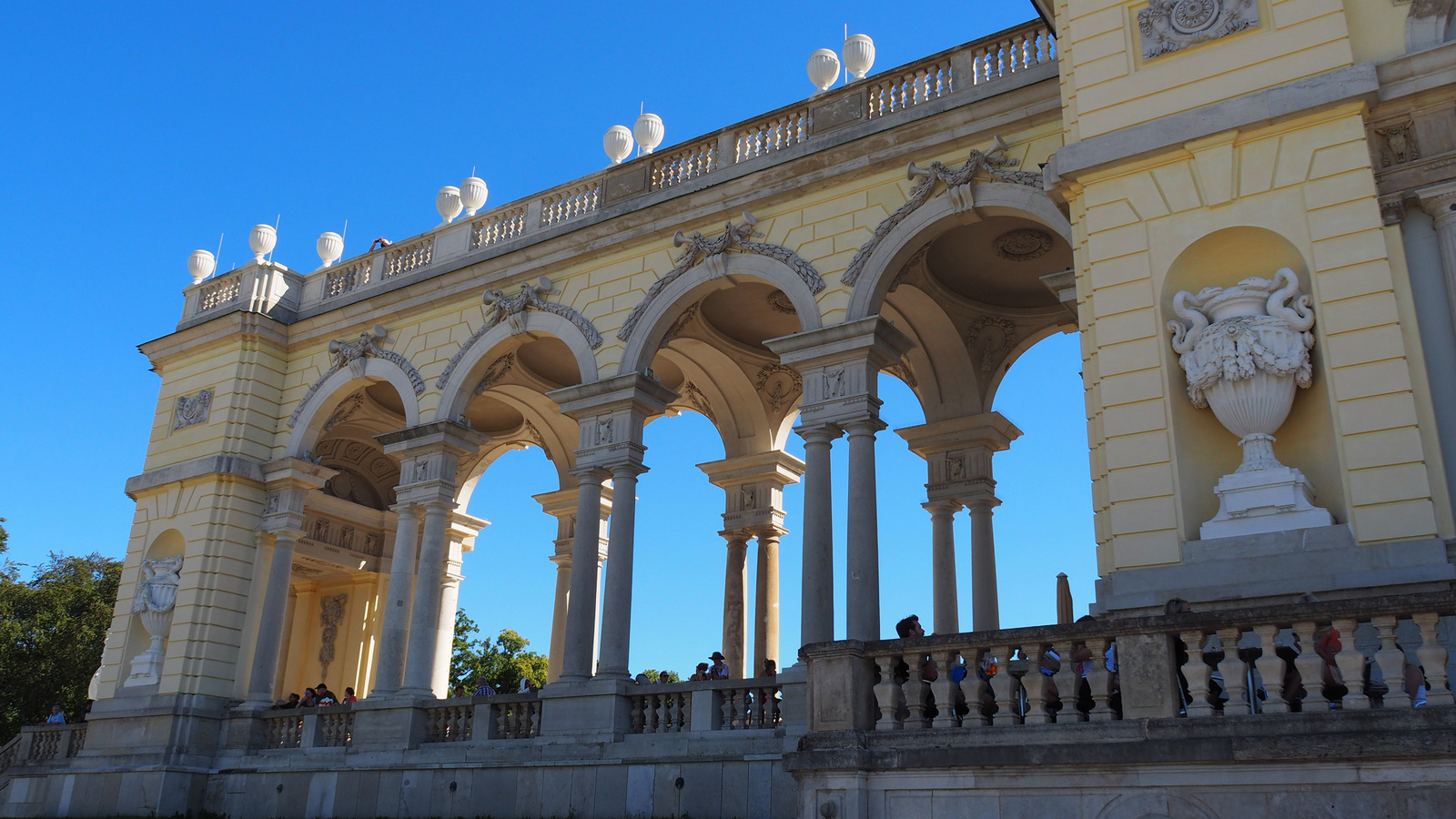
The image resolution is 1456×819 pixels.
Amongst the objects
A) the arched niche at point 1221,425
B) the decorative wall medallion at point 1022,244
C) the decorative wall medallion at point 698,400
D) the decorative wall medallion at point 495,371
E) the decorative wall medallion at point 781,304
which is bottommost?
the arched niche at point 1221,425

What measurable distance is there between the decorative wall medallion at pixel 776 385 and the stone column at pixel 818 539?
7.02 m

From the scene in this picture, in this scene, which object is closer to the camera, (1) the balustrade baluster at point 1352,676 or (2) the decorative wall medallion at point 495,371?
(1) the balustrade baluster at point 1352,676

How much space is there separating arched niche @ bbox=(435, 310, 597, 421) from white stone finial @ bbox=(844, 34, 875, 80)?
6.41 metres

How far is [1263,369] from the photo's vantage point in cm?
1185

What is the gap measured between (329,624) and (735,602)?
12.0 m

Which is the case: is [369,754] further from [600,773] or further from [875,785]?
[875,785]

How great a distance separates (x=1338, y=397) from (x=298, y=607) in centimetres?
2608

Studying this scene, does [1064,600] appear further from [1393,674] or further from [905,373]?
[905,373]

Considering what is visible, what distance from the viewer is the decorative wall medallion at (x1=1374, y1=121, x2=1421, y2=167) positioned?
41.4 ft

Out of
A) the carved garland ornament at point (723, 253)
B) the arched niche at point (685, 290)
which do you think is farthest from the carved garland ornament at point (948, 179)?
the arched niche at point (685, 290)

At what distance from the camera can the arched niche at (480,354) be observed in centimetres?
2143

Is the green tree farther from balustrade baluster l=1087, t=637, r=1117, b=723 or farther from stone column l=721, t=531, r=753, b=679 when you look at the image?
balustrade baluster l=1087, t=637, r=1117, b=723

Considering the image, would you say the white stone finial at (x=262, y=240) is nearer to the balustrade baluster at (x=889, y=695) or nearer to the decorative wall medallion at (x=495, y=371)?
the decorative wall medallion at (x=495, y=371)

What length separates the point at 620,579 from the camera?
61.5ft
